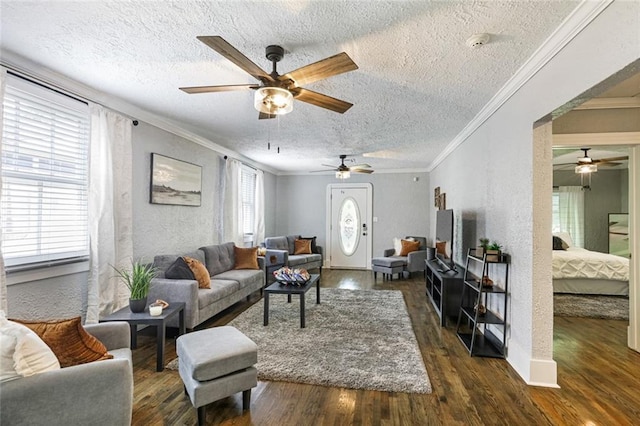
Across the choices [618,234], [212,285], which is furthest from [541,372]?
[618,234]

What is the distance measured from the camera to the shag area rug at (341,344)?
92.8 inches

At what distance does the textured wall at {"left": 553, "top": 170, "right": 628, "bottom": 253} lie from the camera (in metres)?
6.82

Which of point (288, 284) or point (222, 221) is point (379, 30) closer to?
point (288, 284)

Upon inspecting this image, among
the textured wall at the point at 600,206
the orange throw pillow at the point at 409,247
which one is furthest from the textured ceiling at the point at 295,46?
the textured wall at the point at 600,206

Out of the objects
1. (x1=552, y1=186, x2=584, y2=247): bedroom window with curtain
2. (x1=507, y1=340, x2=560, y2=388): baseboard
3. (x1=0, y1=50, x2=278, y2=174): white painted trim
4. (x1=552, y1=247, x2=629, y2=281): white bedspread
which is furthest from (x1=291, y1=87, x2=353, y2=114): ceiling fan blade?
(x1=552, y1=186, x2=584, y2=247): bedroom window with curtain

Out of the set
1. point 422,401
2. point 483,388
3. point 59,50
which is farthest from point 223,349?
point 59,50

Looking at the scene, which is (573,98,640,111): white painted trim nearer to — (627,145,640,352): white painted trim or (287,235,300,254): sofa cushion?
(627,145,640,352): white painted trim

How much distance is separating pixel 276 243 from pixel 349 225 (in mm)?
2077

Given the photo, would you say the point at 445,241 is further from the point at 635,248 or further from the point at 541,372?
the point at 541,372

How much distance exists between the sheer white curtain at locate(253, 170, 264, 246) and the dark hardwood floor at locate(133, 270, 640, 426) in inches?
145

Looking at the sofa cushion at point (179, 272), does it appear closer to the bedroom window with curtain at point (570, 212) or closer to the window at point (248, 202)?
the window at point (248, 202)

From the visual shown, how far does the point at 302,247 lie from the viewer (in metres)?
6.92

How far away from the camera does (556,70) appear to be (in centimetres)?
198

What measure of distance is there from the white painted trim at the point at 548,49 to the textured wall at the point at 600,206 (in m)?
5.70
